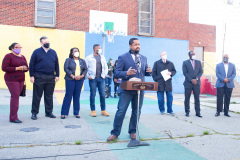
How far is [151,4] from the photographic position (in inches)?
615

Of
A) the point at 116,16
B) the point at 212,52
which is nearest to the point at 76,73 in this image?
the point at 116,16

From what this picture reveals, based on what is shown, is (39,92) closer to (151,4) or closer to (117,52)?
(117,52)

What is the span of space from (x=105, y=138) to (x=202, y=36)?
2252 centimetres

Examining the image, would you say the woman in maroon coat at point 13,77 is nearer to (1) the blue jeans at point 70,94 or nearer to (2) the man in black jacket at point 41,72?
(2) the man in black jacket at point 41,72

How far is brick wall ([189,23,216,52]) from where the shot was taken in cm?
2375

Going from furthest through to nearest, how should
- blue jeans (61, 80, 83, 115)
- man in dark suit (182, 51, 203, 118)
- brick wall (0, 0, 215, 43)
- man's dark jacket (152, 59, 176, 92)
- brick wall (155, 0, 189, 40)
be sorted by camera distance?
1. brick wall (155, 0, 189, 40)
2. brick wall (0, 0, 215, 43)
3. man's dark jacket (152, 59, 176, 92)
4. man in dark suit (182, 51, 203, 118)
5. blue jeans (61, 80, 83, 115)

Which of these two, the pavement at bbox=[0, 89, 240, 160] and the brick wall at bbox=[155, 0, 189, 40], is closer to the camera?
the pavement at bbox=[0, 89, 240, 160]

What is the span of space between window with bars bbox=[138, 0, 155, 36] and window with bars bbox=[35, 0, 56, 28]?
564 cm

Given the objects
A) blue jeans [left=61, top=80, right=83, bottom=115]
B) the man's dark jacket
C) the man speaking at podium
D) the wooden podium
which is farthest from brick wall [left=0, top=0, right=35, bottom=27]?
the wooden podium

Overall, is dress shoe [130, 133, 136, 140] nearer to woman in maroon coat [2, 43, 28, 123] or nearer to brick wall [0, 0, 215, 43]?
woman in maroon coat [2, 43, 28, 123]

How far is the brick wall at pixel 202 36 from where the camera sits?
2375 cm

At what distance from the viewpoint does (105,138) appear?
A: 433 cm

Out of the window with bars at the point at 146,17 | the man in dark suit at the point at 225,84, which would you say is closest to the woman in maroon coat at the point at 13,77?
the man in dark suit at the point at 225,84

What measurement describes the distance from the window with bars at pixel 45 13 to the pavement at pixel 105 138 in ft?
28.2
